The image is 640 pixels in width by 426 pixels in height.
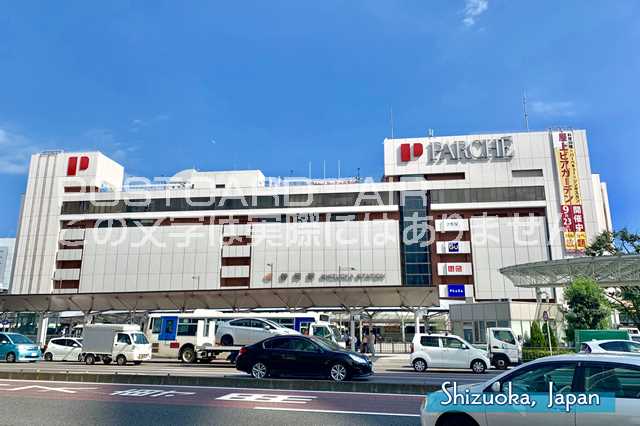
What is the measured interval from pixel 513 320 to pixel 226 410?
30.3 m

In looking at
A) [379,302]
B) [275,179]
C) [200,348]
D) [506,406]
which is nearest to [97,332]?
[200,348]

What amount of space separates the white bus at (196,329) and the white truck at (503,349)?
840 centimetres

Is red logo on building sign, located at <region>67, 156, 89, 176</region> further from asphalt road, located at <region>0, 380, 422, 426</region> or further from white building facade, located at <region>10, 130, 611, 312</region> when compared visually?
asphalt road, located at <region>0, 380, 422, 426</region>

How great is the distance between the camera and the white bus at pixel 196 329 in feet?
87.0

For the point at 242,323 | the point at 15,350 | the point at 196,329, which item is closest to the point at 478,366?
the point at 242,323

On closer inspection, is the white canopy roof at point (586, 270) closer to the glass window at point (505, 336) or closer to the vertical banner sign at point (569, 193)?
the glass window at point (505, 336)

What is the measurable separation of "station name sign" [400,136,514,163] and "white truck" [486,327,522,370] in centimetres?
3893

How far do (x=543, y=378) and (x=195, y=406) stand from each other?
22.3 ft

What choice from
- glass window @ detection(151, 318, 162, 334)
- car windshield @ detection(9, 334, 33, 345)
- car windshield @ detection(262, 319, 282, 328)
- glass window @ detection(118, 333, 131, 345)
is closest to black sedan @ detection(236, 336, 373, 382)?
car windshield @ detection(262, 319, 282, 328)

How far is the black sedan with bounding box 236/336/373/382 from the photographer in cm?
1354

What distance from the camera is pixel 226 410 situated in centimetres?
897

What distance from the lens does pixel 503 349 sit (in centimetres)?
2458

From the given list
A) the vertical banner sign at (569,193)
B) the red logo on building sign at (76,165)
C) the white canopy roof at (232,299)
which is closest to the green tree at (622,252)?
the vertical banner sign at (569,193)

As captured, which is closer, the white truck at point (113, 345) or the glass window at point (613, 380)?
the glass window at point (613, 380)
